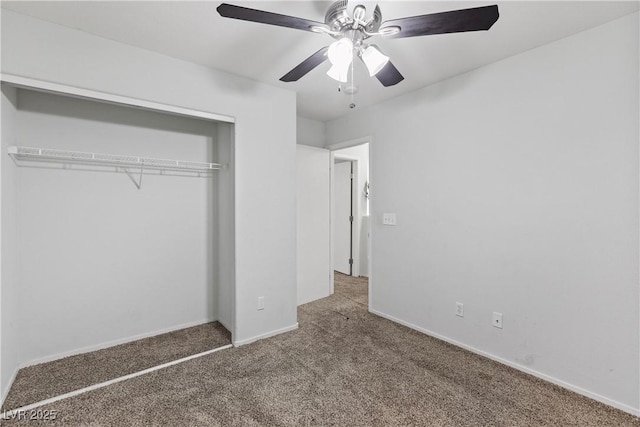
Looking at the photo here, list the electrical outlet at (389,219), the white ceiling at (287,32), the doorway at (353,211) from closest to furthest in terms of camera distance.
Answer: the white ceiling at (287,32), the electrical outlet at (389,219), the doorway at (353,211)

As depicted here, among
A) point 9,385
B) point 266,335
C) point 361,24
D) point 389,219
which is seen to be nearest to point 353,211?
point 389,219

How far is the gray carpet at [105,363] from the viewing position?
6.54 ft

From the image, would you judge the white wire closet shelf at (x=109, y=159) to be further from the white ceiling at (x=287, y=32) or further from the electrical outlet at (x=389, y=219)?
the electrical outlet at (x=389, y=219)

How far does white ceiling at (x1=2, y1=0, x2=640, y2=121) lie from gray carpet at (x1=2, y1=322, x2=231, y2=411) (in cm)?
240

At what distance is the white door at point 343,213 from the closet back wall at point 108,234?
250 cm

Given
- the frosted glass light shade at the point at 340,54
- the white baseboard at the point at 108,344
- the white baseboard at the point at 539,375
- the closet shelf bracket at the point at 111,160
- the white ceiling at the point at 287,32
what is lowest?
the white baseboard at the point at 539,375

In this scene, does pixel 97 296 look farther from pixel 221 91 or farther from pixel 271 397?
pixel 221 91

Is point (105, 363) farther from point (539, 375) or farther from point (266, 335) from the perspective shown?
point (539, 375)

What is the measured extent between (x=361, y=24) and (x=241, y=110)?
4.96ft

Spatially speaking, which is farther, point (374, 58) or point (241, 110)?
point (241, 110)

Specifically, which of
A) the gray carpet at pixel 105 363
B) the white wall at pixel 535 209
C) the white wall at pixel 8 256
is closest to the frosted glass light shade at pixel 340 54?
the white wall at pixel 535 209

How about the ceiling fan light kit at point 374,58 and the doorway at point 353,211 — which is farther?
the doorway at point 353,211

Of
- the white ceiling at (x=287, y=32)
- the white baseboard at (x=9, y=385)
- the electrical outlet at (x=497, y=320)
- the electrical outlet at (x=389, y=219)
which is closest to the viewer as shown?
the white ceiling at (x=287, y=32)

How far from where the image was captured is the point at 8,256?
198 centimetres
